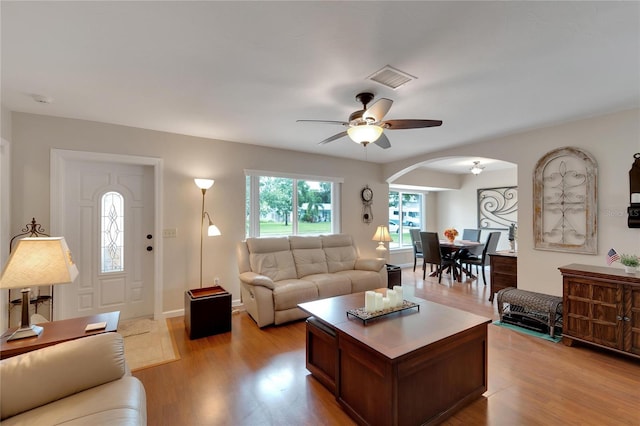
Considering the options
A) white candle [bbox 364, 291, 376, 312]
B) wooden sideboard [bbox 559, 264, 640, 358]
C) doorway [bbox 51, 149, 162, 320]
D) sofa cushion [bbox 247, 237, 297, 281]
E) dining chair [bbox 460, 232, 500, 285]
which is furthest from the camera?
dining chair [bbox 460, 232, 500, 285]

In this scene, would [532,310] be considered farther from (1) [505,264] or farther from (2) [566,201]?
(2) [566,201]

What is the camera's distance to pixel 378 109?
7.02ft

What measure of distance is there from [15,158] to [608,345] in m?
6.11

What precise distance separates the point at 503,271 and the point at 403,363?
345cm

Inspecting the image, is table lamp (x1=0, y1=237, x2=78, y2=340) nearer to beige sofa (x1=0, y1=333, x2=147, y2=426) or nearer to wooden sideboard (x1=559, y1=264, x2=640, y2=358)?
beige sofa (x1=0, y1=333, x2=147, y2=426)

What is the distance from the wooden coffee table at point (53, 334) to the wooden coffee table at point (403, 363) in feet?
4.94

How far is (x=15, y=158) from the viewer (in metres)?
2.92

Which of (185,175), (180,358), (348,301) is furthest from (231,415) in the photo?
(185,175)

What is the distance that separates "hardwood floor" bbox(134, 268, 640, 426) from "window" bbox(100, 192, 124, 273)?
127 centimetres

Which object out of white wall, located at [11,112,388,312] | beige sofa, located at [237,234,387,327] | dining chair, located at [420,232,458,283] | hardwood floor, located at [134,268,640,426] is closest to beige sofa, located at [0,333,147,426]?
hardwood floor, located at [134,268,640,426]

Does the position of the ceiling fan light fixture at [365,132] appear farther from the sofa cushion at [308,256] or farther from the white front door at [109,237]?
the white front door at [109,237]

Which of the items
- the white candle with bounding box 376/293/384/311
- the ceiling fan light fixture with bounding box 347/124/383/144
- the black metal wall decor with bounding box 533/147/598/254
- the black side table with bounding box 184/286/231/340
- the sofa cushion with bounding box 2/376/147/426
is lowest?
the black side table with bounding box 184/286/231/340

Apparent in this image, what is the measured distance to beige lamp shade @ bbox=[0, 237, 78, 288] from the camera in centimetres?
161

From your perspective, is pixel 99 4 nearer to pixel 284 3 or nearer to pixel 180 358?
pixel 284 3
